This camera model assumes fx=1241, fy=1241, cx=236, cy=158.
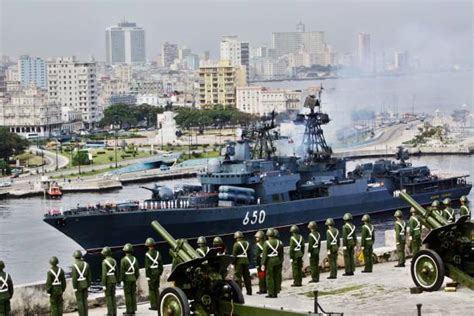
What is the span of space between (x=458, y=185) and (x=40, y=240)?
2879 centimetres

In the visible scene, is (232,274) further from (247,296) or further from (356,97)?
(356,97)

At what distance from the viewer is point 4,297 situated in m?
17.0

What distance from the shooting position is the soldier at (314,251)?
2134cm

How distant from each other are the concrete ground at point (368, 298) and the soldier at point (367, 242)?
0.40 m

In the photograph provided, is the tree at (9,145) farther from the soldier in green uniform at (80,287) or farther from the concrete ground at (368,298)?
the soldier in green uniform at (80,287)

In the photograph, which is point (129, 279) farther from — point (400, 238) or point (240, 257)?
point (400, 238)

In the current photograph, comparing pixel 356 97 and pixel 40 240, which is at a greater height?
pixel 356 97

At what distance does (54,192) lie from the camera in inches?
4348

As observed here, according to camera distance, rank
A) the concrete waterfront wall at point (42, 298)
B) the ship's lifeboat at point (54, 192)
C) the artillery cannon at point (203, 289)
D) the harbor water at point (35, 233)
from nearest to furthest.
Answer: the artillery cannon at point (203, 289) < the concrete waterfront wall at point (42, 298) < the harbor water at point (35, 233) < the ship's lifeboat at point (54, 192)

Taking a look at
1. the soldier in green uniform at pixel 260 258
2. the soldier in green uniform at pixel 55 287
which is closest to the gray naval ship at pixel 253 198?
the soldier in green uniform at pixel 260 258

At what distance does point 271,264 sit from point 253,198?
4547 centimetres

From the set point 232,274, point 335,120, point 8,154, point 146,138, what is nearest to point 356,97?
point 335,120

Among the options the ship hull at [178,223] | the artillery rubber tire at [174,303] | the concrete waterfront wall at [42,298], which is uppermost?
the artillery rubber tire at [174,303]

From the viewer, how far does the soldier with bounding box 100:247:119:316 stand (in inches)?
723
